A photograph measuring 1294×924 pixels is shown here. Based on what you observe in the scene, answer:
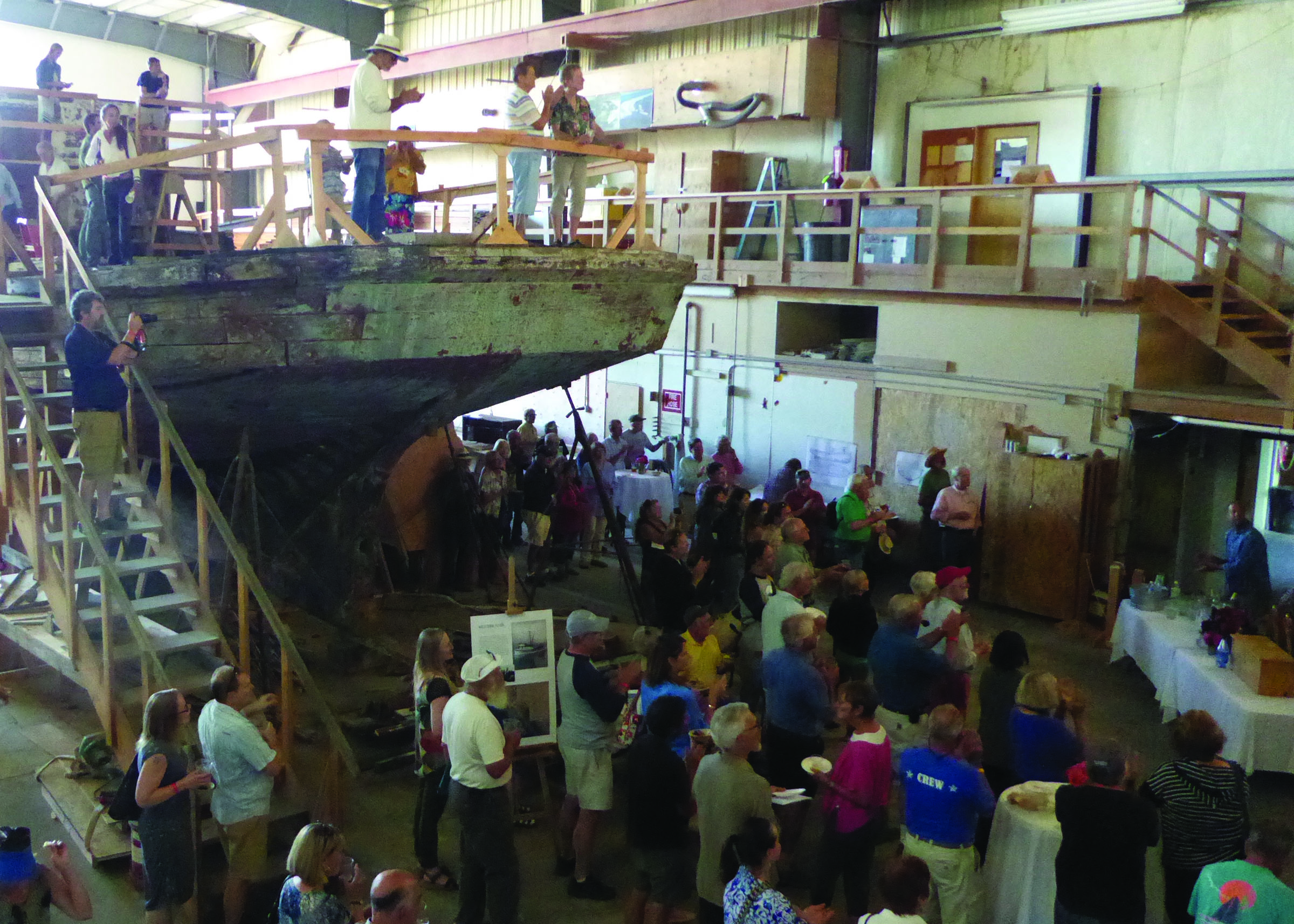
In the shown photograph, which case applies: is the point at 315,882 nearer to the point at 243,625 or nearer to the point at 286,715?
the point at 286,715

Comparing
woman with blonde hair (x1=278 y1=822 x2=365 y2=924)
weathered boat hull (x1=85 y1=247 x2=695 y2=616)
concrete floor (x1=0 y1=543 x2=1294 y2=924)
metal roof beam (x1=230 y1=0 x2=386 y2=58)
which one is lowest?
concrete floor (x1=0 y1=543 x2=1294 y2=924)

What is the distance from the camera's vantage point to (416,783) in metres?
8.12

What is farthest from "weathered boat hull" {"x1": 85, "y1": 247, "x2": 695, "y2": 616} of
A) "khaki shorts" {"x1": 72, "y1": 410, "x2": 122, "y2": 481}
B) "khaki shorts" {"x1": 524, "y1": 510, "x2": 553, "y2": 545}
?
"khaki shorts" {"x1": 524, "y1": 510, "x2": 553, "y2": 545}

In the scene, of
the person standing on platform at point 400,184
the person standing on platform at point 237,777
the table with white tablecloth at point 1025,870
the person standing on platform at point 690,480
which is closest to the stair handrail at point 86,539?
the person standing on platform at point 237,777

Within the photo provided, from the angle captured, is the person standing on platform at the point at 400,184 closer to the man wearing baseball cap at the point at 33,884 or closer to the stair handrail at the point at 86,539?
the stair handrail at the point at 86,539

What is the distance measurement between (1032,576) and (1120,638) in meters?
2.00

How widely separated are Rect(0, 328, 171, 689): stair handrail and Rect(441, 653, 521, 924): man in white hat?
2052 millimetres

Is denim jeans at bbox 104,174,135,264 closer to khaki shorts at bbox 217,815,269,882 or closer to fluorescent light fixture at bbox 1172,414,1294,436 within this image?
khaki shorts at bbox 217,815,269,882

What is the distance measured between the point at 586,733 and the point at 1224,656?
5.12 m

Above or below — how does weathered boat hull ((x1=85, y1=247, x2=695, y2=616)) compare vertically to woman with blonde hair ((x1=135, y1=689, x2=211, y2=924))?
above

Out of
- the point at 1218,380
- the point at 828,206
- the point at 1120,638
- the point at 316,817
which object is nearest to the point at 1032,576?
the point at 1120,638

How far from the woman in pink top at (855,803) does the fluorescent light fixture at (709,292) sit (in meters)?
10.8

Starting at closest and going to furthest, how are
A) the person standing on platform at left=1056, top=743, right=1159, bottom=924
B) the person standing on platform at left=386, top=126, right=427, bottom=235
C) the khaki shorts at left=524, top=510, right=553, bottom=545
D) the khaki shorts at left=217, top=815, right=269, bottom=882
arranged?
1. the person standing on platform at left=1056, top=743, right=1159, bottom=924
2. the khaki shorts at left=217, top=815, right=269, bottom=882
3. the person standing on platform at left=386, top=126, right=427, bottom=235
4. the khaki shorts at left=524, top=510, right=553, bottom=545

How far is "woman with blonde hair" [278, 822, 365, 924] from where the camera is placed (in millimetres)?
4461
